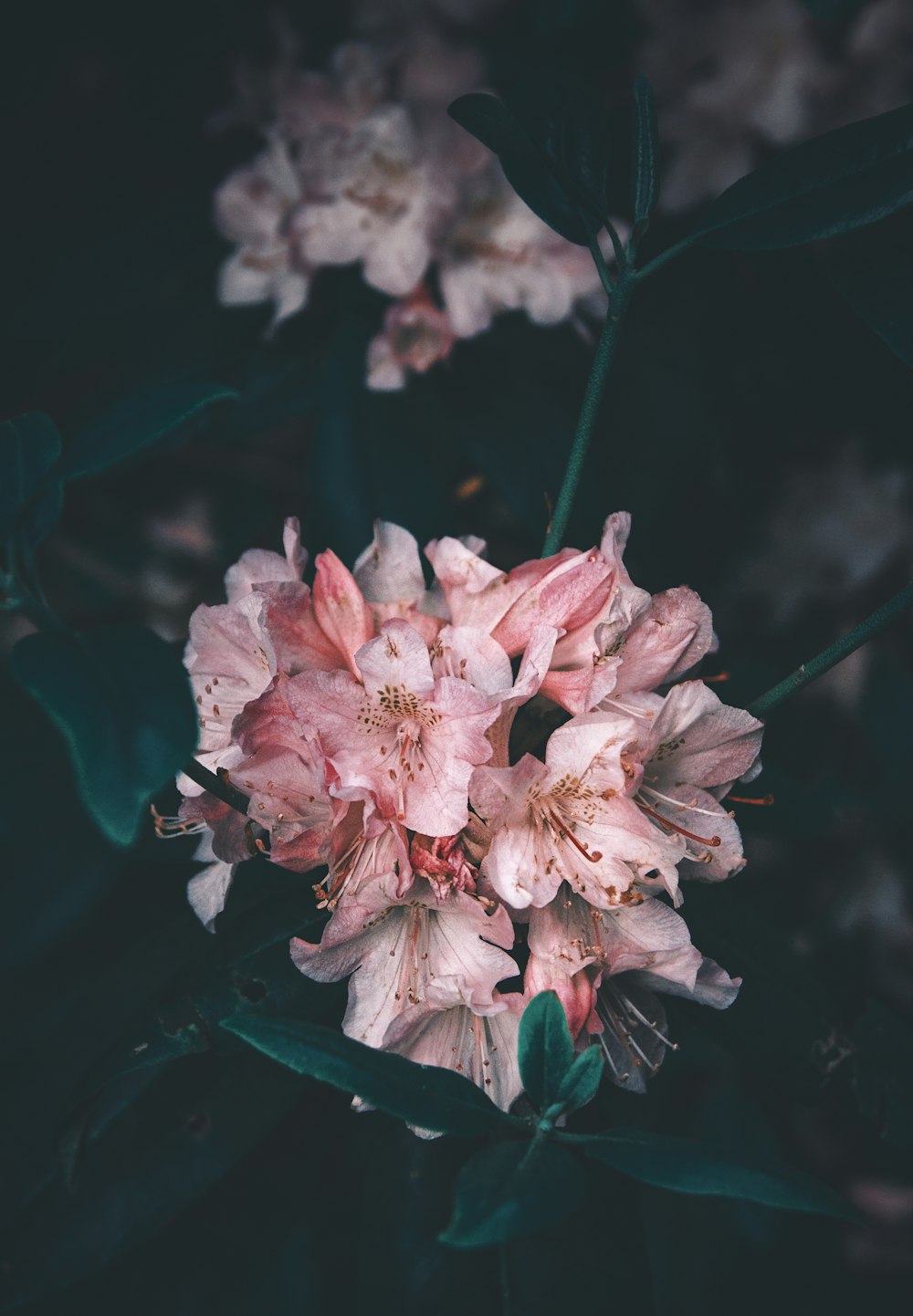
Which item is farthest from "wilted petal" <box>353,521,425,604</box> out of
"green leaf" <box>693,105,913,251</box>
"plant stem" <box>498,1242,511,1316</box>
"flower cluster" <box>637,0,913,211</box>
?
"flower cluster" <box>637,0,913,211</box>

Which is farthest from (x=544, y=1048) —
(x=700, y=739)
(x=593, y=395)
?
(x=593, y=395)

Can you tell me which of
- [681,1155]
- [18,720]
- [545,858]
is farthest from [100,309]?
[681,1155]

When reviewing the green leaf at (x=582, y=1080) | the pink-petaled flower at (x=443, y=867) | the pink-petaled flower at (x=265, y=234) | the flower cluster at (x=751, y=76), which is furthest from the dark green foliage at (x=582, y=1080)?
the flower cluster at (x=751, y=76)

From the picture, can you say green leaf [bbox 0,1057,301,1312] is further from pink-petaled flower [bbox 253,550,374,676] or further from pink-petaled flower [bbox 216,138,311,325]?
pink-petaled flower [bbox 216,138,311,325]

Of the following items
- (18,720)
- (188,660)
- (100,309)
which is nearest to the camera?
(188,660)

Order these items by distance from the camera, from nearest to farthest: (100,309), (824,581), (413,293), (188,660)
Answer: (188,660) → (413,293) → (100,309) → (824,581)

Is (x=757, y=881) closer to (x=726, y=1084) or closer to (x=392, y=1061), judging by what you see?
(x=726, y=1084)

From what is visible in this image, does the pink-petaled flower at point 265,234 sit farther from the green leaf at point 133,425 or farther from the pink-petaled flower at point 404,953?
the pink-petaled flower at point 404,953
